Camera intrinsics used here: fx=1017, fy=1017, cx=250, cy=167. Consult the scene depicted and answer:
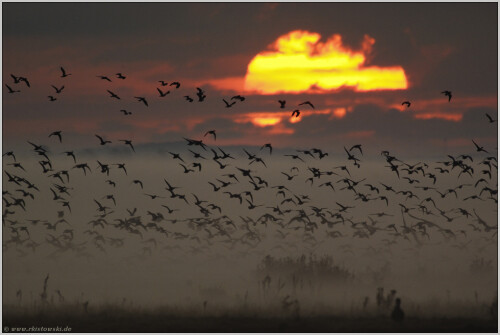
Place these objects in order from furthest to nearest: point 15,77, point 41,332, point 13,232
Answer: point 13,232 → point 15,77 → point 41,332

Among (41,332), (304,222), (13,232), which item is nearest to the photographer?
(41,332)

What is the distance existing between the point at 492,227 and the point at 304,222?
35.9 ft

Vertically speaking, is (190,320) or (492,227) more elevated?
(492,227)

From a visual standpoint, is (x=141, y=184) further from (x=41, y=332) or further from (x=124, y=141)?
(x=41, y=332)

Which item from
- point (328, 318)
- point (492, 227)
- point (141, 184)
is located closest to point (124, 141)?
point (141, 184)

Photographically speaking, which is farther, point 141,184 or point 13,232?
point 13,232

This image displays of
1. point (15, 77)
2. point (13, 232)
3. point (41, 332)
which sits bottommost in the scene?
point (41, 332)

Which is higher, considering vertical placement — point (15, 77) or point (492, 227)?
point (15, 77)

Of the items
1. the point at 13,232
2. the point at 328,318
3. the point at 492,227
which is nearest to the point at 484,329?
the point at 328,318

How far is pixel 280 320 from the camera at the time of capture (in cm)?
4344

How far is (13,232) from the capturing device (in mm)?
55781

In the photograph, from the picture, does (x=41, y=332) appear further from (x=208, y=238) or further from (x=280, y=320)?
(x=208, y=238)

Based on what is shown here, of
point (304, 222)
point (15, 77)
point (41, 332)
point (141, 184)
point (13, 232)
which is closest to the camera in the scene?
point (41, 332)

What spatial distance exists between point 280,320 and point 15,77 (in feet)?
52.4
